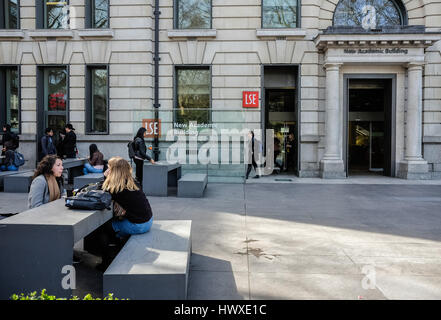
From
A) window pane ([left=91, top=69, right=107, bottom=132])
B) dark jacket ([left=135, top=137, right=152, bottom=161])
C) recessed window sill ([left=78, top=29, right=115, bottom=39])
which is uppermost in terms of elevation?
recessed window sill ([left=78, top=29, right=115, bottom=39])

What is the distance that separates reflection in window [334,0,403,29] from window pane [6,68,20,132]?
14.7 metres

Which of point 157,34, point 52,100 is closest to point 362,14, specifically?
point 157,34

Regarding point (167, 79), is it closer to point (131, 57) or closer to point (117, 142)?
point (131, 57)

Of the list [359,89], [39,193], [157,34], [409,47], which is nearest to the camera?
[39,193]

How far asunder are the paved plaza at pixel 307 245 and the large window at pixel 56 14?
9406mm

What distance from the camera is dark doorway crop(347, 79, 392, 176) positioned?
62.8 feet

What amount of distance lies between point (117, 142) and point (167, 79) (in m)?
3.48

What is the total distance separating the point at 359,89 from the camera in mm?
19812

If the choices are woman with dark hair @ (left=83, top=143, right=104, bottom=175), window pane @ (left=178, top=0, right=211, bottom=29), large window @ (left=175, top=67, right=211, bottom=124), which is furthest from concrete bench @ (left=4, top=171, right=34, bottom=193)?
window pane @ (left=178, top=0, right=211, bottom=29)

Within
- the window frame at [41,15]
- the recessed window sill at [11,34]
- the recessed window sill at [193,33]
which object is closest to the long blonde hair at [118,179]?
the recessed window sill at [193,33]

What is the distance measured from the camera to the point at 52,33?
16.7 metres

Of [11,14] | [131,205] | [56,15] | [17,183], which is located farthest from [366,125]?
[11,14]

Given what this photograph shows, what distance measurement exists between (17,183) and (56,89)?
714cm

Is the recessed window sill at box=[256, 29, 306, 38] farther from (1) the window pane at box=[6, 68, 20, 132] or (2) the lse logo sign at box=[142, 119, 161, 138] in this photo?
(1) the window pane at box=[6, 68, 20, 132]
